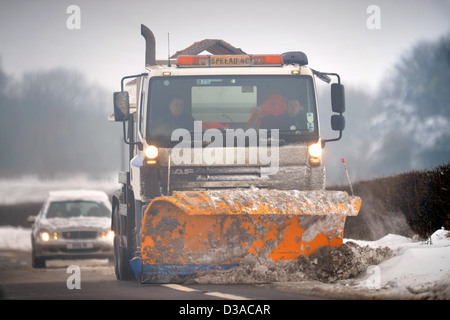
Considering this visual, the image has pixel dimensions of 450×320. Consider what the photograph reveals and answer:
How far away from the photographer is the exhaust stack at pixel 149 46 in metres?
14.0

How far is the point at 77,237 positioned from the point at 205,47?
4.78m

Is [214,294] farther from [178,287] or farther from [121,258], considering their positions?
[121,258]

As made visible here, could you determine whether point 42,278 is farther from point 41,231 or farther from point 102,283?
point 41,231

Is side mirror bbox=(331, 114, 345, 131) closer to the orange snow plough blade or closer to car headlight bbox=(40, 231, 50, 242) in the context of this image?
the orange snow plough blade

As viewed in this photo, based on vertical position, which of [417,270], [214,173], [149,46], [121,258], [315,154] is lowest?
[121,258]

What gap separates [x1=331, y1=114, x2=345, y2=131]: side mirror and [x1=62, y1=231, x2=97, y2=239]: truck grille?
771 centimetres

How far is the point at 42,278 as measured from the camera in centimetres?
1412

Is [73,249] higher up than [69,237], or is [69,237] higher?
[69,237]

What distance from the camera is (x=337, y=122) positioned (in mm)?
12320

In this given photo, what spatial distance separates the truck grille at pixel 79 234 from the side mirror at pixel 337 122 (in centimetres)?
771

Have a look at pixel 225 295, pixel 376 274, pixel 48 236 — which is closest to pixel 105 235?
pixel 48 236

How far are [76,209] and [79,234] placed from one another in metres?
1.53

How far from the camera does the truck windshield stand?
1202 centimetres

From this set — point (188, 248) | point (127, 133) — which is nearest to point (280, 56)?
point (127, 133)
